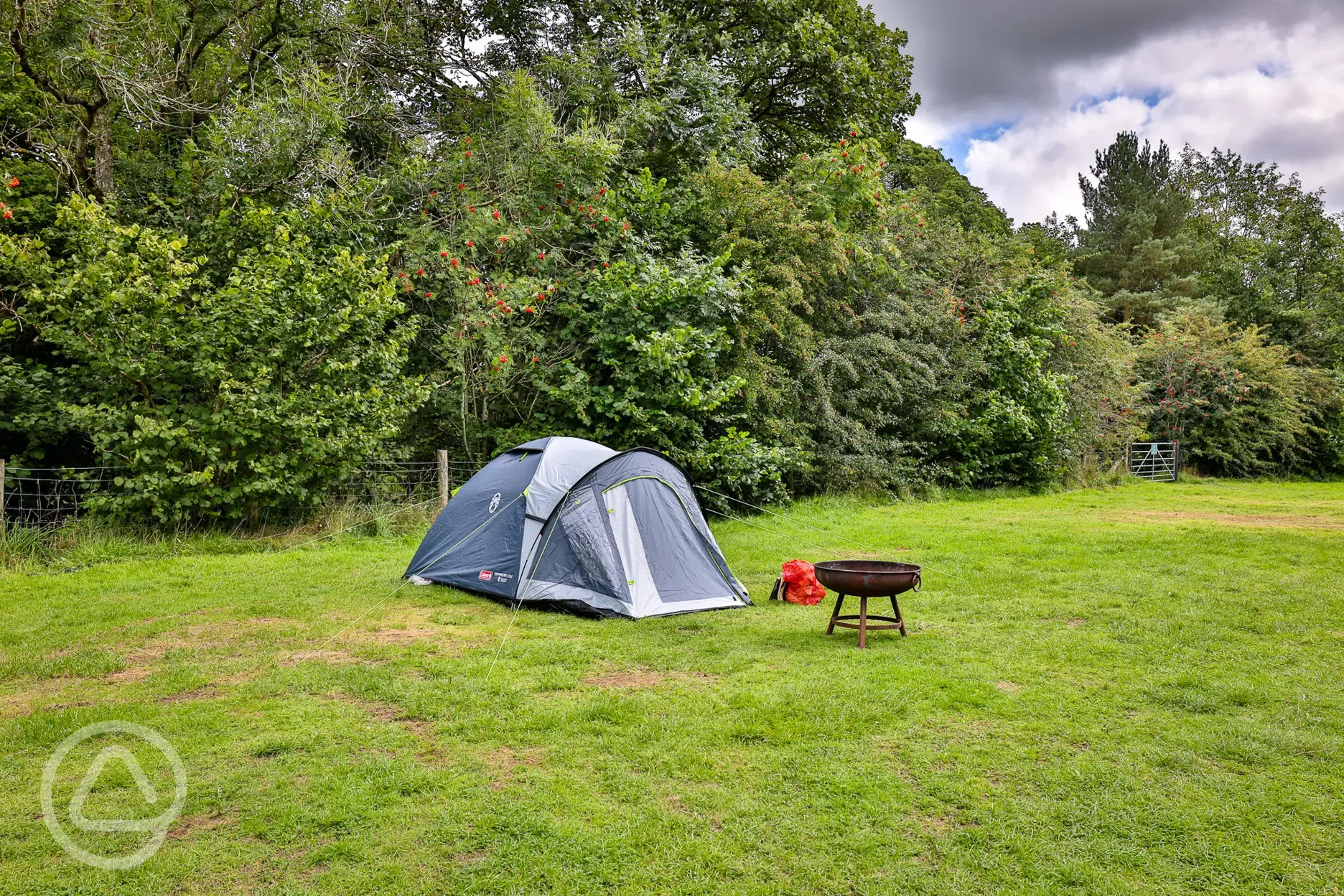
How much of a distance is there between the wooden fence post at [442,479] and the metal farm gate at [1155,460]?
18882 mm

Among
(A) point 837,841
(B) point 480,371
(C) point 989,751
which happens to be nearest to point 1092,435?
(B) point 480,371

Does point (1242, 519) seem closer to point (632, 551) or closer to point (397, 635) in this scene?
point (632, 551)

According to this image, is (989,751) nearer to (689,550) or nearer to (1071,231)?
(689,550)

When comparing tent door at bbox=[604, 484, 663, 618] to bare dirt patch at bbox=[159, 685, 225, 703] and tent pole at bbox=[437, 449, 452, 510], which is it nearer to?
bare dirt patch at bbox=[159, 685, 225, 703]

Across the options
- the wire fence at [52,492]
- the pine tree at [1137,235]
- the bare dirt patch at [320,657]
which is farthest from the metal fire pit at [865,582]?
the pine tree at [1137,235]

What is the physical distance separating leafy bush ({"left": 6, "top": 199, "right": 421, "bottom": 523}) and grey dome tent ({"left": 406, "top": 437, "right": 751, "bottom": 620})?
2.63 m

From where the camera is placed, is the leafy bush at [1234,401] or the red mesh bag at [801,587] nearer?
the red mesh bag at [801,587]

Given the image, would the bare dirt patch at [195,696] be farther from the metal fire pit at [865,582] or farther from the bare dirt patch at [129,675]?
the metal fire pit at [865,582]

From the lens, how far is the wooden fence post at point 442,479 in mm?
11266

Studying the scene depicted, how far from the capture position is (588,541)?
7125 mm

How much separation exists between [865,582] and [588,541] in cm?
251

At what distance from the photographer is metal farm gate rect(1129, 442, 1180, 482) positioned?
22.5 m

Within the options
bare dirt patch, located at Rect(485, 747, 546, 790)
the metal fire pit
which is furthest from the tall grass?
the metal fire pit

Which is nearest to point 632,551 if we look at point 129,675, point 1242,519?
point 129,675
